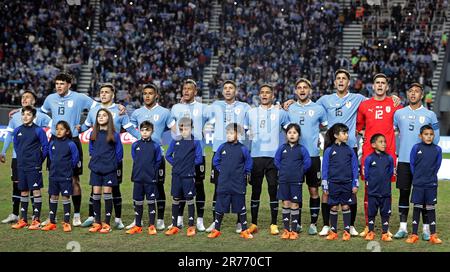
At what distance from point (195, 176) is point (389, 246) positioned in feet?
9.62

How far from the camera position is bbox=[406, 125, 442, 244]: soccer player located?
1067 centimetres

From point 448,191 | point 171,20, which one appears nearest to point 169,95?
point 171,20

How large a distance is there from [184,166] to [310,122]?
192cm

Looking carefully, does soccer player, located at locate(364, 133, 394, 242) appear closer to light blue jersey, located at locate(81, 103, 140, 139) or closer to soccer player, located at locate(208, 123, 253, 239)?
soccer player, located at locate(208, 123, 253, 239)

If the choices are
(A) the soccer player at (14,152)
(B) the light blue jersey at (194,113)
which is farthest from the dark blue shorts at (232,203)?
(A) the soccer player at (14,152)

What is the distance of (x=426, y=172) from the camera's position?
10680mm

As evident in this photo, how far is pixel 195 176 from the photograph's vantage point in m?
11.4

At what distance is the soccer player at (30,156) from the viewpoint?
11586 millimetres

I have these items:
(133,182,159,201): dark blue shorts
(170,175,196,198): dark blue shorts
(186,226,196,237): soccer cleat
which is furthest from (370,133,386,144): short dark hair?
(133,182,159,201): dark blue shorts

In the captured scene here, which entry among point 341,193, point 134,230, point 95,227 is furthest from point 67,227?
point 341,193

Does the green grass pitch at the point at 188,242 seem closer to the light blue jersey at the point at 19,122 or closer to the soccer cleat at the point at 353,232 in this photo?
the soccer cleat at the point at 353,232

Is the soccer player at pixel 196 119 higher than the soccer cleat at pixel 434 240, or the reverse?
the soccer player at pixel 196 119

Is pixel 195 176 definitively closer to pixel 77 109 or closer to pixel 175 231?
pixel 175 231

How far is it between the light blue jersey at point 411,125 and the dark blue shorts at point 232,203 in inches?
91.5
